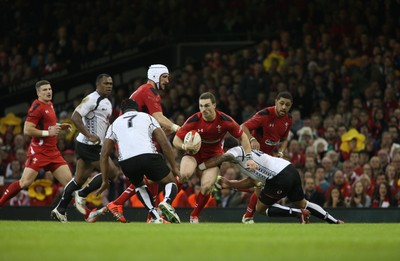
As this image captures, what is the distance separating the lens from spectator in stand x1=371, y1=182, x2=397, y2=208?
701 inches

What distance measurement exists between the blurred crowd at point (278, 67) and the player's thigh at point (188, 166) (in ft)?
13.9

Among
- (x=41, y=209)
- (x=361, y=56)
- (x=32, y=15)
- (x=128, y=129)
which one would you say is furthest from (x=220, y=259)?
(x=32, y=15)

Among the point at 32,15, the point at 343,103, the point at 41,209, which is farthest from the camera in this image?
the point at 32,15

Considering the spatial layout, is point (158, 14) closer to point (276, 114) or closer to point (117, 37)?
point (117, 37)

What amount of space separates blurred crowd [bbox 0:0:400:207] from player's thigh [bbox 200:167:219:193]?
4050 mm

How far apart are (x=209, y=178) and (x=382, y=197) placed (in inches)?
181

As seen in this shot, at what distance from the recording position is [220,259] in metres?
8.18

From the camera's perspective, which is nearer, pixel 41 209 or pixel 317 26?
pixel 41 209

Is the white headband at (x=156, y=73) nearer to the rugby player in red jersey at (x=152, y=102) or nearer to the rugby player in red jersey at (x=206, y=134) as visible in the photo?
the rugby player in red jersey at (x=152, y=102)

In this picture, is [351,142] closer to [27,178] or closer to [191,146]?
[191,146]

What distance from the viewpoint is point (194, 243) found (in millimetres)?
9875

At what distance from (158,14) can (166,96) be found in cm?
531

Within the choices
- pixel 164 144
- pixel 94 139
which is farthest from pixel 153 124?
pixel 94 139

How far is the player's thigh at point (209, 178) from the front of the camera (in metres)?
14.6
